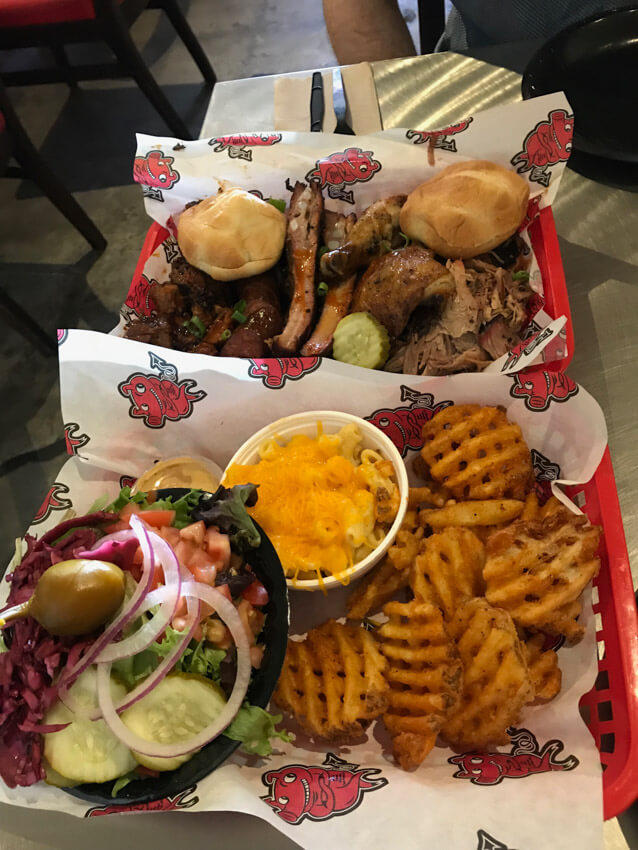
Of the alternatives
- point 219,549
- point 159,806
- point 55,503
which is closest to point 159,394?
point 55,503

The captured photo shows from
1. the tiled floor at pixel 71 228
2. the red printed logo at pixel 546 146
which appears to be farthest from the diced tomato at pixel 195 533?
the tiled floor at pixel 71 228

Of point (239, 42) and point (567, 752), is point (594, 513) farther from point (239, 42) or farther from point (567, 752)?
point (239, 42)

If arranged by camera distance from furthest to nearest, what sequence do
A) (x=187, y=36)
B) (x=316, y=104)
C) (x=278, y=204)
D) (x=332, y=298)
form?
(x=187, y=36)
(x=316, y=104)
(x=278, y=204)
(x=332, y=298)

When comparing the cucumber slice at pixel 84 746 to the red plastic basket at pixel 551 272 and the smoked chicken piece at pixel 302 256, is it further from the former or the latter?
the red plastic basket at pixel 551 272

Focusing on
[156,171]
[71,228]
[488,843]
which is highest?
[156,171]

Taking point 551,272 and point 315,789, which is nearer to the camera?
point 315,789

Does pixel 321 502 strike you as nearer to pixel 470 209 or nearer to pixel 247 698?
pixel 247 698

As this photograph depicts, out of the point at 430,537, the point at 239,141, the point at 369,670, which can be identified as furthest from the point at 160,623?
the point at 239,141
